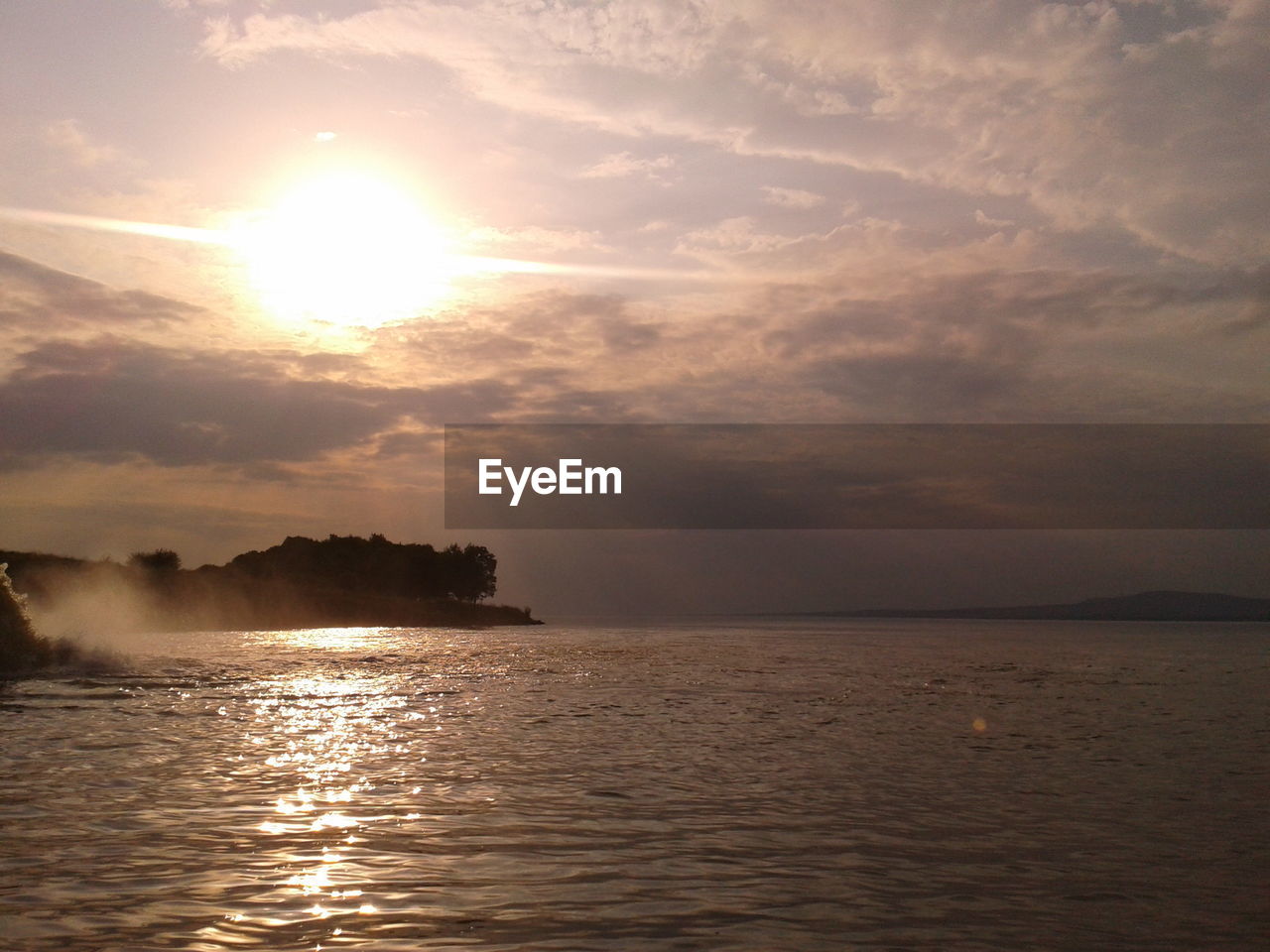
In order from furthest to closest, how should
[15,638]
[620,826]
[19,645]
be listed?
[19,645]
[15,638]
[620,826]

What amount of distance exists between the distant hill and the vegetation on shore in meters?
0.17

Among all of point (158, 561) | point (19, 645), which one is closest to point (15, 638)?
point (19, 645)

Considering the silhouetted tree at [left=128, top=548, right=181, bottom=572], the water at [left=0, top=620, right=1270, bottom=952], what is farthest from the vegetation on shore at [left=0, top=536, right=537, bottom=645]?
the water at [left=0, top=620, right=1270, bottom=952]

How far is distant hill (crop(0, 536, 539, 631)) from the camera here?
103 metres

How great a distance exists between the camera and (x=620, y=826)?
13297mm

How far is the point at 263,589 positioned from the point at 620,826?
131 metres

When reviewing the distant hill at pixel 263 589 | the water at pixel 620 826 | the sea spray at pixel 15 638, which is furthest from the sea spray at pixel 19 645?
the distant hill at pixel 263 589

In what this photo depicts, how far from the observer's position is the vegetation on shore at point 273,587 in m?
106

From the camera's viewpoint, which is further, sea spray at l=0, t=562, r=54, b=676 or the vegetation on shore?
the vegetation on shore

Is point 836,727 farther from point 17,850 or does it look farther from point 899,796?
point 17,850

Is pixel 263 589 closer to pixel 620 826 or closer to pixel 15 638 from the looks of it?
pixel 15 638

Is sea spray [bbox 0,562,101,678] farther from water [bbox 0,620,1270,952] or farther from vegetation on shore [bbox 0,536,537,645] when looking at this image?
vegetation on shore [bbox 0,536,537,645]

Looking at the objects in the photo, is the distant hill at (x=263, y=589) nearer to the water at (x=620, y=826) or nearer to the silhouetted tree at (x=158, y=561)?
the silhouetted tree at (x=158, y=561)

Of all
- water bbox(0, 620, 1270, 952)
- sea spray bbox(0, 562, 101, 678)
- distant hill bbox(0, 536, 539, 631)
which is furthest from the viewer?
distant hill bbox(0, 536, 539, 631)
